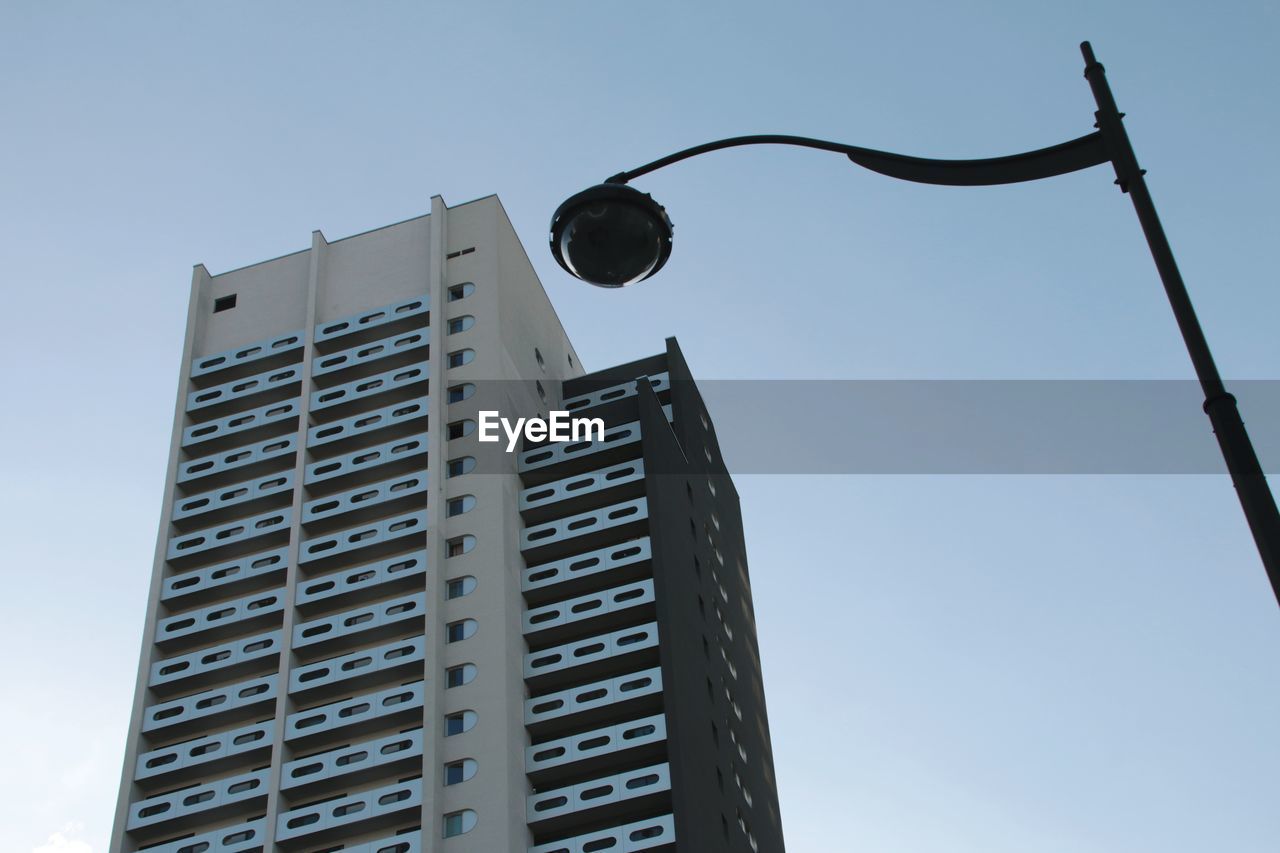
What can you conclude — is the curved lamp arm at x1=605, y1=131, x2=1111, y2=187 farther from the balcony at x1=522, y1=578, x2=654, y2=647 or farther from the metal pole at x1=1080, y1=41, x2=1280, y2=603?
the balcony at x1=522, y1=578, x2=654, y2=647

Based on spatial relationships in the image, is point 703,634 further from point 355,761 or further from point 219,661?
point 219,661

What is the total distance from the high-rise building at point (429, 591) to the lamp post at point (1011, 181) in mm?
41137

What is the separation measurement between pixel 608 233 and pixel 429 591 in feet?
156

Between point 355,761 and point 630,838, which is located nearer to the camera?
point 630,838

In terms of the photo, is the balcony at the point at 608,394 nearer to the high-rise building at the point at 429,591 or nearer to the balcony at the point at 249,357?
the high-rise building at the point at 429,591

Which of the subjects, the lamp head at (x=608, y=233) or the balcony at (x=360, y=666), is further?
the balcony at (x=360, y=666)

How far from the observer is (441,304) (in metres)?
65.9

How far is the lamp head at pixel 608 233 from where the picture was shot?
9.84m

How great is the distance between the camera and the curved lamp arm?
823 cm

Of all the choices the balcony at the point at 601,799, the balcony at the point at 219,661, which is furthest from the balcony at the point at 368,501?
the balcony at the point at 601,799

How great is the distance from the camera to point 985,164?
8.48m

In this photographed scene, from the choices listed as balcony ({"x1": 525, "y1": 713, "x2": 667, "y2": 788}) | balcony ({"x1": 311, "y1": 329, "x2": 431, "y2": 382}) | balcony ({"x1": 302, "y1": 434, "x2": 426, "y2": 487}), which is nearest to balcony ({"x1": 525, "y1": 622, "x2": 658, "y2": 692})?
balcony ({"x1": 525, "y1": 713, "x2": 667, "y2": 788})

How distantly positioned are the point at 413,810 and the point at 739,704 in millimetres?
17285

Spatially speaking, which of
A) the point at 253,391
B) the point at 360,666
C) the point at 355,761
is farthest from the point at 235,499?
the point at 355,761
